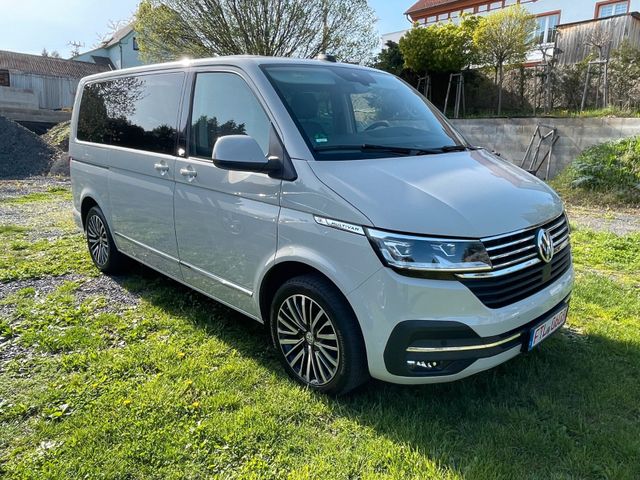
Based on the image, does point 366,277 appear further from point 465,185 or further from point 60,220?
point 60,220

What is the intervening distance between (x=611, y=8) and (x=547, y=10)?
279 cm

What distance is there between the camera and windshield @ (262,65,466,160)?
308 centimetres

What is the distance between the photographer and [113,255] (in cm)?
512

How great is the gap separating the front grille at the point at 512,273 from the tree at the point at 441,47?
1471cm

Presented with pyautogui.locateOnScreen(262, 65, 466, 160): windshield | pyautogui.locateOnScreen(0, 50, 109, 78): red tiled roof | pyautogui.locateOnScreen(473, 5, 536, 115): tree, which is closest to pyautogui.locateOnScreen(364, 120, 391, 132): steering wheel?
pyautogui.locateOnScreen(262, 65, 466, 160): windshield

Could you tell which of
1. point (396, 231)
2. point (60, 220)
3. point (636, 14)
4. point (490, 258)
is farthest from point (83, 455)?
point (636, 14)

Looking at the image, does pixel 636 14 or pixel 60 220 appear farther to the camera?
pixel 636 14

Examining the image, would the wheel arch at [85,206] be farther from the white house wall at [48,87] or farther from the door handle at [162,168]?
the white house wall at [48,87]

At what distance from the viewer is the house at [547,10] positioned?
2076 centimetres

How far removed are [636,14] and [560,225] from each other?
51.3 ft

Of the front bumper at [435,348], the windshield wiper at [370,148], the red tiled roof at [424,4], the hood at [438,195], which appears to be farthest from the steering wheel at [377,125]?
the red tiled roof at [424,4]

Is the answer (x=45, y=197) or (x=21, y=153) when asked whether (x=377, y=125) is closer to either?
(x=45, y=197)

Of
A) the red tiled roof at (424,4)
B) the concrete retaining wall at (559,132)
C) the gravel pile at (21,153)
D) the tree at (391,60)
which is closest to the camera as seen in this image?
the concrete retaining wall at (559,132)

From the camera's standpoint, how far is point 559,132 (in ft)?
40.5
